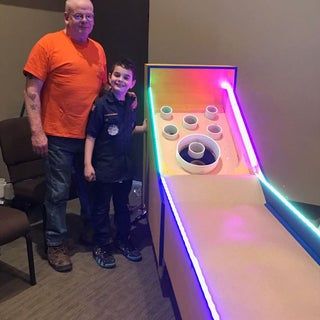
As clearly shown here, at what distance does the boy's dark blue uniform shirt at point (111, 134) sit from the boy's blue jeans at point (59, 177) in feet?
0.45

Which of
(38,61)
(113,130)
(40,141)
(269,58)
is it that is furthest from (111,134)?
(269,58)

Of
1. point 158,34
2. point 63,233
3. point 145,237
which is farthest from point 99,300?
point 158,34

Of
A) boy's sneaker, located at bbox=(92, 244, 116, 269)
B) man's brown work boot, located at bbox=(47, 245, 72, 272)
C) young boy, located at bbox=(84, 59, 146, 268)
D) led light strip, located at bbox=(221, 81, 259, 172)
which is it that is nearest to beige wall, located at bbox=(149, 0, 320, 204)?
led light strip, located at bbox=(221, 81, 259, 172)

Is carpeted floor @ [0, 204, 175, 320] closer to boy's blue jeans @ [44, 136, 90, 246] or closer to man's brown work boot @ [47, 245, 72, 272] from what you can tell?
man's brown work boot @ [47, 245, 72, 272]

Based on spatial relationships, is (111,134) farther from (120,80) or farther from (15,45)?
(15,45)

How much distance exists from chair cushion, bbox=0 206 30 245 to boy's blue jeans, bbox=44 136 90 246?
0.23 m

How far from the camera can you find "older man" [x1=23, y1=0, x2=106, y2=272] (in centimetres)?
200

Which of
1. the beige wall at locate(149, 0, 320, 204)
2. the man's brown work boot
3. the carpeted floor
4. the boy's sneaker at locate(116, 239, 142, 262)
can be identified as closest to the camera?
the carpeted floor

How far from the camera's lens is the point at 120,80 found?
2033 mm

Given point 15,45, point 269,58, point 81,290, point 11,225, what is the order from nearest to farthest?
point 11,225, point 81,290, point 269,58, point 15,45

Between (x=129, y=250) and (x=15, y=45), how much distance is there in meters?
1.73

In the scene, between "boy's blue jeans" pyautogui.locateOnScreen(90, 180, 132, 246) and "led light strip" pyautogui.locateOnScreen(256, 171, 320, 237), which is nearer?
"led light strip" pyautogui.locateOnScreen(256, 171, 320, 237)

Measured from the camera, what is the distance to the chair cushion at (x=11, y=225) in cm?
190

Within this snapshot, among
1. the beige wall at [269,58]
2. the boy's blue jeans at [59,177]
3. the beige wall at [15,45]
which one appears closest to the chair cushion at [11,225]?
the boy's blue jeans at [59,177]
